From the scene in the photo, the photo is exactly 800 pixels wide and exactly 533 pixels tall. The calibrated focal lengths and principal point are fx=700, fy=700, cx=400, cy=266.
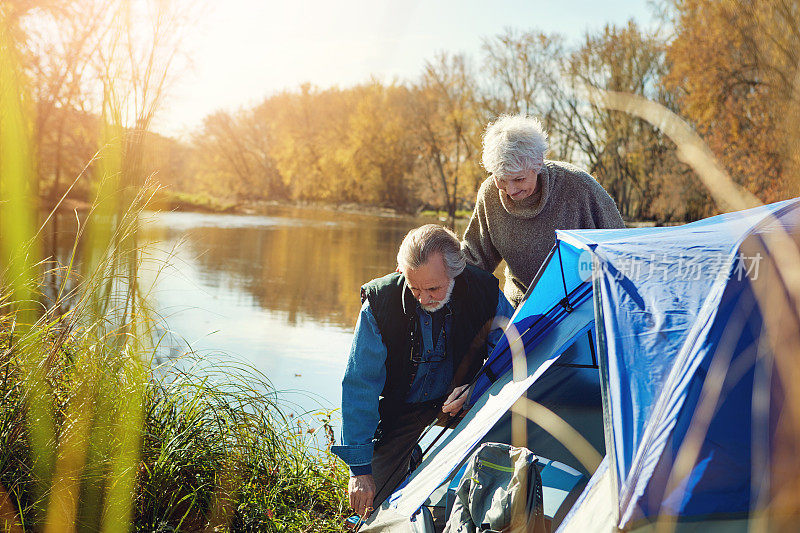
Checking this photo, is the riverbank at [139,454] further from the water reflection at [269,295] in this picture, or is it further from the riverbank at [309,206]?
the riverbank at [309,206]

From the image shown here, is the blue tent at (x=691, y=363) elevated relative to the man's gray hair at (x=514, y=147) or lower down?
lower down

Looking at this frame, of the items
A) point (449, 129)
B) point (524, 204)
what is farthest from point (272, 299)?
point (449, 129)

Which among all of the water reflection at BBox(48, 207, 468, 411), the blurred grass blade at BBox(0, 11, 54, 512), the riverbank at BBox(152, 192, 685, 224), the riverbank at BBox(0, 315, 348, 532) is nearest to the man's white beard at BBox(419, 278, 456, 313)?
the riverbank at BBox(0, 315, 348, 532)

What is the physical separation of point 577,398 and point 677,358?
1.38 metres

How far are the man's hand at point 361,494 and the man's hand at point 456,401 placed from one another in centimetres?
41

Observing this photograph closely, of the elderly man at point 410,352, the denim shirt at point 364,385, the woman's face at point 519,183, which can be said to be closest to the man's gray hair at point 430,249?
the elderly man at point 410,352

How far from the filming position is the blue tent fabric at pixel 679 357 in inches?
65.1

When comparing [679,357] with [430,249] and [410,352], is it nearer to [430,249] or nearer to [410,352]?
[430,249]

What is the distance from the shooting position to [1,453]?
86.7 inches

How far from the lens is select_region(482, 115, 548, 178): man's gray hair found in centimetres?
274

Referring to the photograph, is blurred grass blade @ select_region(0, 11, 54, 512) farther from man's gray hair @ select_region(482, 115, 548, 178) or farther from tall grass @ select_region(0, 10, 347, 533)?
man's gray hair @ select_region(482, 115, 548, 178)

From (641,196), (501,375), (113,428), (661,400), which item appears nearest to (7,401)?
(113,428)

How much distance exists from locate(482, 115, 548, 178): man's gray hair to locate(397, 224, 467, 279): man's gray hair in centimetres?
40

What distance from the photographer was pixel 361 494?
2537 mm
